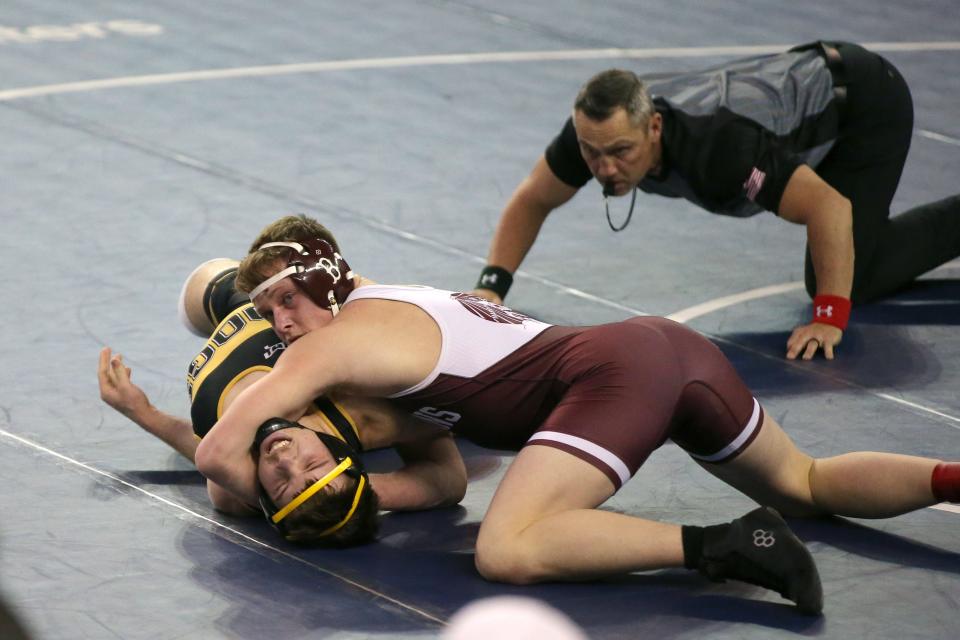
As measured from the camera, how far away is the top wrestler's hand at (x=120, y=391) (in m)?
5.13

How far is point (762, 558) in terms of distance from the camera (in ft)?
14.3

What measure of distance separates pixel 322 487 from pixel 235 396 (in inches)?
23.8

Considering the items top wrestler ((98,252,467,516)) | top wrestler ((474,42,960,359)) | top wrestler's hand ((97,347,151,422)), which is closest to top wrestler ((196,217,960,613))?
top wrestler ((98,252,467,516))

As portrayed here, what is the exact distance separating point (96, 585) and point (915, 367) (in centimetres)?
356

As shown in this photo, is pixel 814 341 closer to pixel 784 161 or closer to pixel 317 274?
pixel 784 161

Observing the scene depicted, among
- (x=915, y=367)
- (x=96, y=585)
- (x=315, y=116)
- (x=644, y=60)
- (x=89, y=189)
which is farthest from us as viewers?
(x=644, y=60)

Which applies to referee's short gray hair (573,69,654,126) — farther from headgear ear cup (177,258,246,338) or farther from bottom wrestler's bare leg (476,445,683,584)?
bottom wrestler's bare leg (476,445,683,584)

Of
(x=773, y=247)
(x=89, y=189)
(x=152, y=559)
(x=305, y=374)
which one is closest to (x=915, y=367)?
(x=773, y=247)

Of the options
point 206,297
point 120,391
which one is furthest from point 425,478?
point 206,297

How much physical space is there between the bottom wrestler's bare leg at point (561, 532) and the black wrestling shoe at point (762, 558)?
0.09 m

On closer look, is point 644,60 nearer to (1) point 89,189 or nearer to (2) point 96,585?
(1) point 89,189

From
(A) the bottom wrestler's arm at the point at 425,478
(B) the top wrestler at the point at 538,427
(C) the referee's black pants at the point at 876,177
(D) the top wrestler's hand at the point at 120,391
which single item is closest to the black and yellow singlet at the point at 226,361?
(D) the top wrestler's hand at the point at 120,391

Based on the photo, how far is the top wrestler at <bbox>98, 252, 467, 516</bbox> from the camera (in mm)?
4910

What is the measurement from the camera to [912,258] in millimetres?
7176
